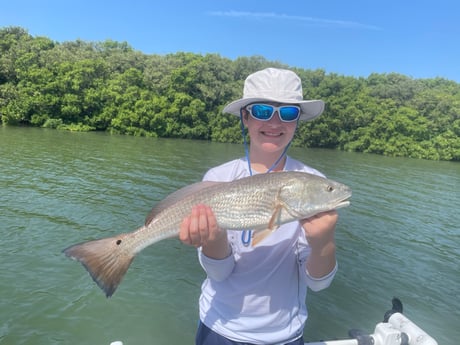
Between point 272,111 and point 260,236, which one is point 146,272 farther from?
point 272,111

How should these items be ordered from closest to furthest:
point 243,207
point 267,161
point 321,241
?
point 321,241, point 243,207, point 267,161

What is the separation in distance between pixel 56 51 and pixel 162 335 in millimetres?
60121

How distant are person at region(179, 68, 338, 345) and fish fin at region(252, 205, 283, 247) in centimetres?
13

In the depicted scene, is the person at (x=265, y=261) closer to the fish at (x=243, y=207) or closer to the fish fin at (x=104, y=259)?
the fish at (x=243, y=207)

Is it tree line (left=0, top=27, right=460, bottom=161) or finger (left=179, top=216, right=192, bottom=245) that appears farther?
tree line (left=0, top=27, right=460, bottom=161)

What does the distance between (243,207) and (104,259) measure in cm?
111

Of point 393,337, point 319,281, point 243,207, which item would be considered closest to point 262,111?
point 243,207

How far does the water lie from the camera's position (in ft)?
20.8

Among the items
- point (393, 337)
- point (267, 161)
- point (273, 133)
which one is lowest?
point (393, 337)

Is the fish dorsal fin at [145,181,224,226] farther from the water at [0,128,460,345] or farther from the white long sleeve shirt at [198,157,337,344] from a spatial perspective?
the water at [0,128,460,345]

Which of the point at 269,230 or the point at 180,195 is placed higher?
the point at 180,195

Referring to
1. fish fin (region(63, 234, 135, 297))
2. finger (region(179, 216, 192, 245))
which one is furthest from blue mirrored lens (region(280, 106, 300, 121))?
fish fin (region(63, 234, 135, 297))

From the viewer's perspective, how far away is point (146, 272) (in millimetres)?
8227

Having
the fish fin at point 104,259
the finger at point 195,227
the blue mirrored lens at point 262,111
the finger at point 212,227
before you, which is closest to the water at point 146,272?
the fish fin at point 104,259
